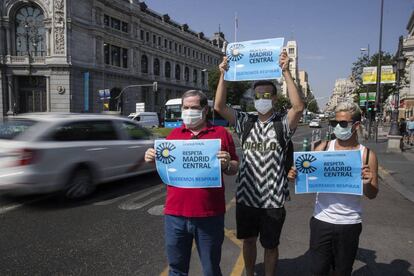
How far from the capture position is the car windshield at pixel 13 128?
22.2 feet

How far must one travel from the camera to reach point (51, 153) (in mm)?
6730

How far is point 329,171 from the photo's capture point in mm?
3062

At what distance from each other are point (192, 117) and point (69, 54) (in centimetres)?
4751

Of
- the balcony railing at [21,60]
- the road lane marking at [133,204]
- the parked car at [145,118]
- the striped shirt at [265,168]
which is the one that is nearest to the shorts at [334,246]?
the striped shirt at [265,168]

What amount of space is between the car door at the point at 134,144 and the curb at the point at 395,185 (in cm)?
623

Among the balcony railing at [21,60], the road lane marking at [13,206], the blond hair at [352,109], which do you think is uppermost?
the balcony railing at [21,60]

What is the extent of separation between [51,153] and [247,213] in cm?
470

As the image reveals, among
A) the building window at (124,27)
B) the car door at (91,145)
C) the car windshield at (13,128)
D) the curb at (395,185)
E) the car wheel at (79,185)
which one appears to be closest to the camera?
the car windshield at (13,128)

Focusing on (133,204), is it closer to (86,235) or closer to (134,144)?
(86,235)

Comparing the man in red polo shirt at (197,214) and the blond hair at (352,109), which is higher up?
the blond hair at (352,109)

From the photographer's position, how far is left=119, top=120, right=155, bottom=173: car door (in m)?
8.73

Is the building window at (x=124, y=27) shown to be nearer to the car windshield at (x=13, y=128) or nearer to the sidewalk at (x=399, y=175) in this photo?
the sidewalk at (x=399, y=175)

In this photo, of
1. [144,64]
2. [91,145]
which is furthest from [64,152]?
[144,64]

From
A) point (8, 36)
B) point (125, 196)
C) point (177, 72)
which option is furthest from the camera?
point (177, 72)
